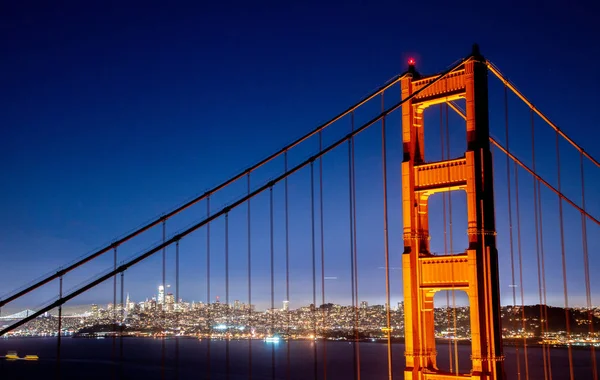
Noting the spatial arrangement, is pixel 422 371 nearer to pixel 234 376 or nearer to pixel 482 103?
pixel 482 103

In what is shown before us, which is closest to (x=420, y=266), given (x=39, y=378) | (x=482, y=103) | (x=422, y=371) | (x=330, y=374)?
(x=422, y=371)

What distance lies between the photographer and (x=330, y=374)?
91.8m

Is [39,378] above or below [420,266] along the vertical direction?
below

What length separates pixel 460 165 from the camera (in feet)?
48.8

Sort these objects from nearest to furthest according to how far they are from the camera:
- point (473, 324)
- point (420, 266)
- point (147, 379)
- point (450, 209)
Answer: point (473, 324) → point (420, 266) → point (450, 209) → point (147, 379)

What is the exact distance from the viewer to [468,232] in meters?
14.4

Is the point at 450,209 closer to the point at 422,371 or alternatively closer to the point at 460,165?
the point at 460,165

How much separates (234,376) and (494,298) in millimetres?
80693

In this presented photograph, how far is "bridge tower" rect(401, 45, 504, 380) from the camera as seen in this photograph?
1405 cm

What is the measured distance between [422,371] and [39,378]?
8954 centimetres

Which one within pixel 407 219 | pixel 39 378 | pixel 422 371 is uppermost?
pixel 407 219

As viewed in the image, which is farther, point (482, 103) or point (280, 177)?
point (280, 177)

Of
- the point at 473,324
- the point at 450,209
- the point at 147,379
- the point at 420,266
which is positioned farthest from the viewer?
the point at 147,379

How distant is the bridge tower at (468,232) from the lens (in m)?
14.1
